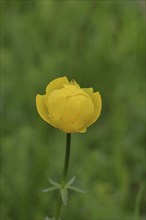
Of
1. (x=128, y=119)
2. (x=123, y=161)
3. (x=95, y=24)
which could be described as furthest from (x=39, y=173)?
(x=95, y=24)

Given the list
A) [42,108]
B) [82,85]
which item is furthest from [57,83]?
[82,85]

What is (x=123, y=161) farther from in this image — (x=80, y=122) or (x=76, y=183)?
(x=80, y=122)

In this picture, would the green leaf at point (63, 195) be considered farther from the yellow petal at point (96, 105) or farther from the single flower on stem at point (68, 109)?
the yellow petal at point (96, 105)

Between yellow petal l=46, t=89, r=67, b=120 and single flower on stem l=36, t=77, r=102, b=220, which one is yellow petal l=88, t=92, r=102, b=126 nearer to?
single flower on stem l=36, t=77, r=102, b=220

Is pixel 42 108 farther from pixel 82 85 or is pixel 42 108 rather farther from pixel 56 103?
pixel 82 85

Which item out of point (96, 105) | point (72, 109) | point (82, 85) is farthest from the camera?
point (82, 85)
